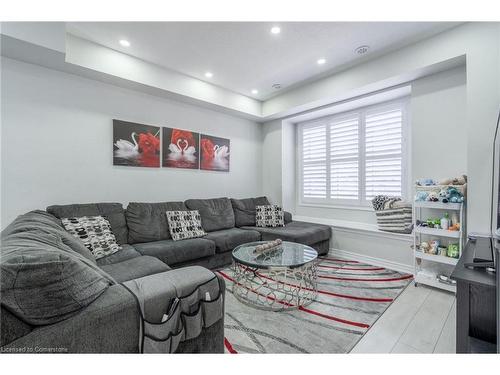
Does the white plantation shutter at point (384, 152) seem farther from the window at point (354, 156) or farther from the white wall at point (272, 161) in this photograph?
the white wall at point (272, 161)

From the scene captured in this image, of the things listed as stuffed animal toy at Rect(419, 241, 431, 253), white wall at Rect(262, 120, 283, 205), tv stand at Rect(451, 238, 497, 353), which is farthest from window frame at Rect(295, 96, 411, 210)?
tv stand at Rect(451, 238, 497, 353)

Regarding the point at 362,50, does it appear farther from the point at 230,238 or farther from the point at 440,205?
the point at 230,238

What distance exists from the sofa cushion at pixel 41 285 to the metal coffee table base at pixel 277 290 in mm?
1381

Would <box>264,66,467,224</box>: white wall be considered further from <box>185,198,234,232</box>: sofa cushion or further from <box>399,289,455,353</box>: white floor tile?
<box>185,198,234,232</box>: sofa cushion

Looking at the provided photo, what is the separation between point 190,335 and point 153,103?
309 cm

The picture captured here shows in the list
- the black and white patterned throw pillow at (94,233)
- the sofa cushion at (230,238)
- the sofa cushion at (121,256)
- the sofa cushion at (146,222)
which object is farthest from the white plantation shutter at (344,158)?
the black and white patterned throw pillow at (94,233)

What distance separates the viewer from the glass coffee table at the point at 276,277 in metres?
2.07

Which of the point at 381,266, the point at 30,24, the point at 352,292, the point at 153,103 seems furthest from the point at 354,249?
the point at 30,24

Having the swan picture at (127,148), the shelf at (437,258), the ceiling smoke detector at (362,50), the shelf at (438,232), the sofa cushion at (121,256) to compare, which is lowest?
the shelf at (437,258)

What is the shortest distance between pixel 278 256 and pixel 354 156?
2470 millimetres

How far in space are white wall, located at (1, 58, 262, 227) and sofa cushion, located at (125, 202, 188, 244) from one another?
14.3 inches

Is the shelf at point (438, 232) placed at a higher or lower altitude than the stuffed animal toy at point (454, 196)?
lower

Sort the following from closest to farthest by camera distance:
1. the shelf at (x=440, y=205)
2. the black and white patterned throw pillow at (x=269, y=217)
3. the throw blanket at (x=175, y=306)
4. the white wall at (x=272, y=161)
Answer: the throw blanket at (x=175, y=306)
the shelf at (x=440, y=205)
the black and white patterned throw pillow at (x=269, y=217)
the white wall at (x=272, y=161)

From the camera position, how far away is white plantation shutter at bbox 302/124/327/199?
14.1 ft
